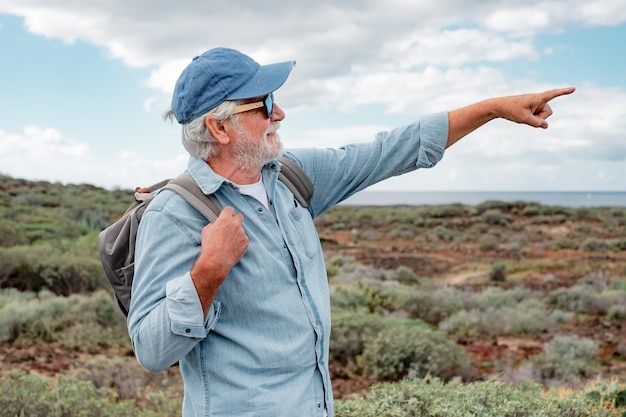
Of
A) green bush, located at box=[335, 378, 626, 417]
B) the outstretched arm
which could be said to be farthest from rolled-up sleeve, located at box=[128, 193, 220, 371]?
green bush, located at box=[335, 378, 626, 417]

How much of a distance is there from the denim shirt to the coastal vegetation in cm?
161

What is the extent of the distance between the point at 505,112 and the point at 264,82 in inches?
38.1

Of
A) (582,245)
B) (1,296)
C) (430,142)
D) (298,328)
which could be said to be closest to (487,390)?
(430,142)

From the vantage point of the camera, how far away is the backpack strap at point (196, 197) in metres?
2.12

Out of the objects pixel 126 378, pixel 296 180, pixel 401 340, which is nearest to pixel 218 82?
pixel 296 180

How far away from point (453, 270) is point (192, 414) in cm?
1769

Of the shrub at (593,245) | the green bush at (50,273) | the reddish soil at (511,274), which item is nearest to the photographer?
the reddish soil at (511,274)

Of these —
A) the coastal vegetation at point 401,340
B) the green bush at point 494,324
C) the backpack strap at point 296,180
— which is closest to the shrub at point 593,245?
the coastal vegetation at point 401,340

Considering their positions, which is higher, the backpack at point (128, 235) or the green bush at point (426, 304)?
the backpack at point (128, 235)

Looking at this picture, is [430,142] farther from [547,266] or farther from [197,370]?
[547,266]

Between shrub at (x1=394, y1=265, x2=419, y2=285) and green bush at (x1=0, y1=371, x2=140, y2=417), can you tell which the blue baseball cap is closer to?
green bush at (x1=0, y1=371, x2=140, y2=417)

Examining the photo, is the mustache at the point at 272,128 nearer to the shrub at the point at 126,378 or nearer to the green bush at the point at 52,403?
the green bush at the point at 52,403

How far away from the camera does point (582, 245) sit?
25234 mm

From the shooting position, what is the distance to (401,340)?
784 centimetres
